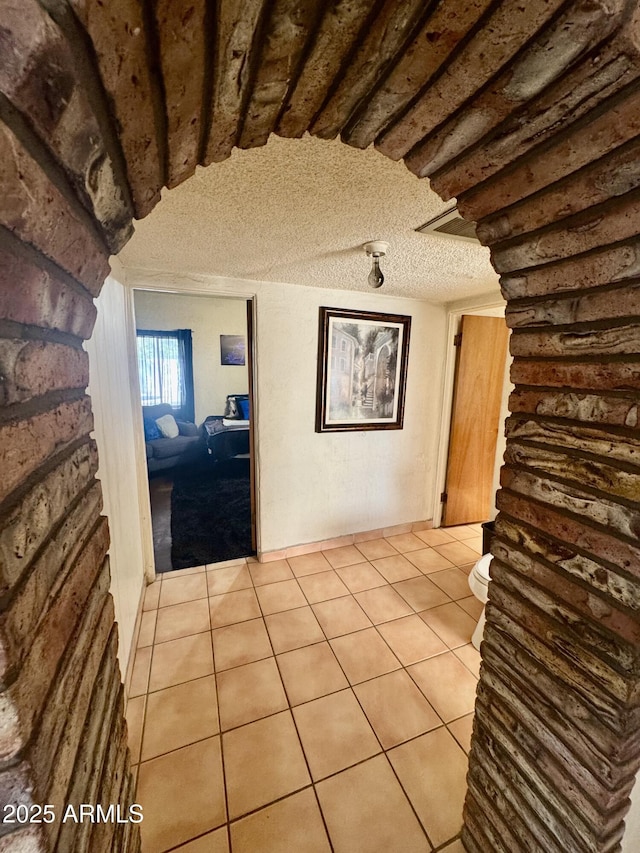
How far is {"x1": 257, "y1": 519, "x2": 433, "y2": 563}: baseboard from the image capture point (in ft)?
A: 8.66

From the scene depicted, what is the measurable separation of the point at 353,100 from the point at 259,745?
6.60ft

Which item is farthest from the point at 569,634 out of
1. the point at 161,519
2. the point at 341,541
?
the point at 161,519

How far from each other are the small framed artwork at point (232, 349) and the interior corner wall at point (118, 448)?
357cm

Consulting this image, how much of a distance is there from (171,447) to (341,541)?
2596 millimetres

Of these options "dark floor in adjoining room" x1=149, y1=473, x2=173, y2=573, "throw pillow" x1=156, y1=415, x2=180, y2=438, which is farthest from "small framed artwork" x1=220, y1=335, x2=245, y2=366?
"dark floor in adjoining room" x1=149, y1=473, x2=173, y2=573

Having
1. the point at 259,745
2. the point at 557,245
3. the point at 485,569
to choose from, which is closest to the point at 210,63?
the point at 557,245

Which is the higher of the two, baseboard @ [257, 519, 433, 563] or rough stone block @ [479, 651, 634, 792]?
rough stone block @ [479, 651, 634, 792]

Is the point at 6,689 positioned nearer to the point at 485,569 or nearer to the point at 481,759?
the point at 481,759

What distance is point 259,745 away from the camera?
4.45 ft

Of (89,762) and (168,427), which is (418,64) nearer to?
(89,762)

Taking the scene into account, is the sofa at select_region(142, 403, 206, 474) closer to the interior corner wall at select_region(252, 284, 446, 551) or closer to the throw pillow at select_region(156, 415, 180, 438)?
the throw pillow at select_region(156, 415, 180, 438)

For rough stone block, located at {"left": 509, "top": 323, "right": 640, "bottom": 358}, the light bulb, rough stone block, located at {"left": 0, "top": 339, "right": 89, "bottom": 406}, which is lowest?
rough stone block, located at {"left": 0, "top": 339, "right": 89, "bottom": 406}

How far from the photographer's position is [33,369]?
392mm

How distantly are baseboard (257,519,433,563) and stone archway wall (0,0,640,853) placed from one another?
183cm
